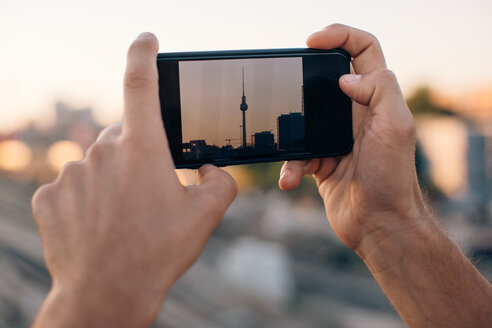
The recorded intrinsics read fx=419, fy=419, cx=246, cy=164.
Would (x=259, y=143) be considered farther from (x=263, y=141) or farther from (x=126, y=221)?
(x=126, y=221)

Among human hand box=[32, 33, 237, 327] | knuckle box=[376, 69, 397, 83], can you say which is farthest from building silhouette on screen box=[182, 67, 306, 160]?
human hand box=[32, 33, 237, 327]

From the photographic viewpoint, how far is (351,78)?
1402mm

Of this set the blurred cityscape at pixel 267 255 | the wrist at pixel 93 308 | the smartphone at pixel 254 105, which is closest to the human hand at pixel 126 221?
the wrist at pixel 93 308

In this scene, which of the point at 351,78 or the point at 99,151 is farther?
the point at 351,78

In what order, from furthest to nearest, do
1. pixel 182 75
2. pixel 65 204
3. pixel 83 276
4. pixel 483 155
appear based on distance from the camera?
pixel 483 155
pixel 182 75
pixel 65 204
pixel 83 276

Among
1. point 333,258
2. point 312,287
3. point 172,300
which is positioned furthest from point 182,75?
point 333,258

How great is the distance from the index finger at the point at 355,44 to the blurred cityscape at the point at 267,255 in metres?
12.2

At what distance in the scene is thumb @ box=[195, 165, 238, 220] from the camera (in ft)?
3.10

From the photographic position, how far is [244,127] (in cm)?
136

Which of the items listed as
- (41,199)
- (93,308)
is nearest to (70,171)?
(41,199)

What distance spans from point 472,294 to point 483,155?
42.7 metres

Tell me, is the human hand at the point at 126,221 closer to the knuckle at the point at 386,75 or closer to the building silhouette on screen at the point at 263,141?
the building silhouette on screen at the point at 263,141

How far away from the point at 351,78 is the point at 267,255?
25602 mm

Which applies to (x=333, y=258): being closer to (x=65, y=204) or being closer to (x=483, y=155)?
(x=483, y=155)
